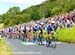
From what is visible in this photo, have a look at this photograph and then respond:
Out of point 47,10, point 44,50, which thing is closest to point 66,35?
point 44,50

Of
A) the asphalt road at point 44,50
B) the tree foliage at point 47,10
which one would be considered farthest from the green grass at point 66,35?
the tree foliage at point 47,10

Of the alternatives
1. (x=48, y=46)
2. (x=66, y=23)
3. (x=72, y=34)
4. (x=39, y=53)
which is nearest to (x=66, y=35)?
(x=72, y=34)

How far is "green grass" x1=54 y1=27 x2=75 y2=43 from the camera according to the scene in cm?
3928

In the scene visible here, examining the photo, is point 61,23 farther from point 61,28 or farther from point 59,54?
point 59,54

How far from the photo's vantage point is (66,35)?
41.3m

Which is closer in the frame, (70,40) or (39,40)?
(39,40)

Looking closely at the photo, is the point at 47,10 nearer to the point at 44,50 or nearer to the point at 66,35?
the point at 66,35

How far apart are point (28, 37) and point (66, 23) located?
426cm

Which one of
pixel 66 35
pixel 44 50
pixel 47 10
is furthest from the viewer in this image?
pixel 47 10

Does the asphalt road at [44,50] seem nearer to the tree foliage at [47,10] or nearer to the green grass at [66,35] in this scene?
the green grass at [66,35]

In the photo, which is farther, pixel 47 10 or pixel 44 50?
pixel 47 10

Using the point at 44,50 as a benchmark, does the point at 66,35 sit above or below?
above

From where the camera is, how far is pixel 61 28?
45.6 meters

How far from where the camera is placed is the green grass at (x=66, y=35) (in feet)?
129
